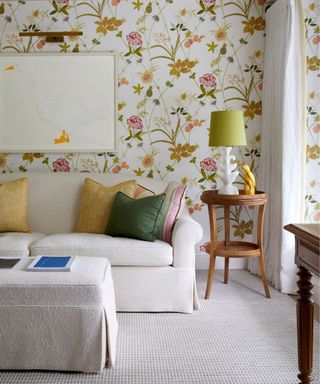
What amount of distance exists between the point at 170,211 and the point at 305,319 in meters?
1.66

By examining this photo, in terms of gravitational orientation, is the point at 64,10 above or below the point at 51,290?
above

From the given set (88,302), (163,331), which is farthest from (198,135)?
(88,302)

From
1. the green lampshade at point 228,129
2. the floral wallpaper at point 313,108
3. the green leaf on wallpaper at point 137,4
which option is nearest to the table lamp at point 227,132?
the green lampshade at point 228,129

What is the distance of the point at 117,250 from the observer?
3.19 metres

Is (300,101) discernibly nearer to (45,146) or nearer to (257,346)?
(257,346)

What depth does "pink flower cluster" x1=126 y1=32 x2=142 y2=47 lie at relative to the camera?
163 inches

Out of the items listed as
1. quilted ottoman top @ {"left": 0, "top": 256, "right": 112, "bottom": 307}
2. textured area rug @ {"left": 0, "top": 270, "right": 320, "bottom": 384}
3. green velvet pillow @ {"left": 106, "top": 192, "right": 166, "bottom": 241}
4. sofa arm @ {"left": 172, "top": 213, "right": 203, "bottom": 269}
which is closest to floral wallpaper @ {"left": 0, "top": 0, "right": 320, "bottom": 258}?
green velvet pillow @ {"left": 106, "top": 192, "right": 166, "bottom": 241}

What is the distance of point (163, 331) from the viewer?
289 cm

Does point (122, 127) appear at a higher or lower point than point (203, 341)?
higher

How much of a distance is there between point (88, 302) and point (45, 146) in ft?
7.17

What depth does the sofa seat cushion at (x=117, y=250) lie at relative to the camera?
3.18 m

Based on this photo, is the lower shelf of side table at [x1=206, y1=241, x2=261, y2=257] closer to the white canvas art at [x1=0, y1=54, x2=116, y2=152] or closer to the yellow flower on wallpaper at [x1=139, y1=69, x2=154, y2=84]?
the white canvas art at [x1=0, y1=54, x2=116, y2=152]

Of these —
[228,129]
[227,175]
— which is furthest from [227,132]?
[227,175]

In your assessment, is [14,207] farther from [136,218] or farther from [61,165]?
[136,218]
